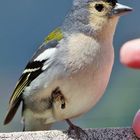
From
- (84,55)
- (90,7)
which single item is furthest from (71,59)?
(90,7)

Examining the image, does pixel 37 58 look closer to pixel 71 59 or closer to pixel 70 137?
pixel 71 59

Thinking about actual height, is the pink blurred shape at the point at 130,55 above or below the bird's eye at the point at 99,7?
below

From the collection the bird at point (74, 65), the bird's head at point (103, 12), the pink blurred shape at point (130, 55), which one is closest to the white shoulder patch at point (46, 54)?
the bird at point (74, 65)

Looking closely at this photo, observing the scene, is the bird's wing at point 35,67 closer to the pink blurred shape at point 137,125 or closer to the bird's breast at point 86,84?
the bird's breast at point 86,84

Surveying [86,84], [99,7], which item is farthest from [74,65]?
[99,7]

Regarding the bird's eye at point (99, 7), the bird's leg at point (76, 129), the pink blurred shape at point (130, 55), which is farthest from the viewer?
the bird's eye at point (99, 7)

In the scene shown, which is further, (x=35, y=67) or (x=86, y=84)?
(x=35, y=67)

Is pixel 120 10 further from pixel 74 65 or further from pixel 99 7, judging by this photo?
pixel 74 65
